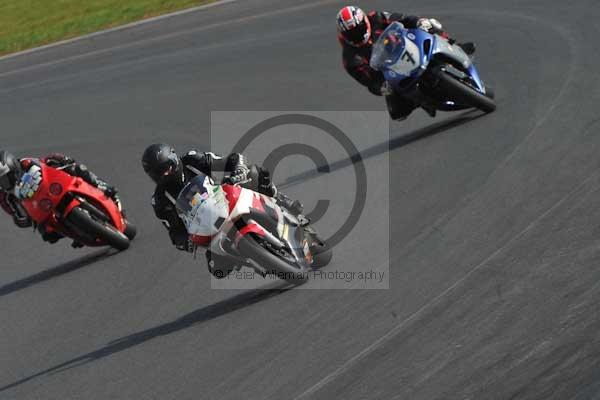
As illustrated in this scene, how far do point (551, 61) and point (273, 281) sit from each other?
5952mm

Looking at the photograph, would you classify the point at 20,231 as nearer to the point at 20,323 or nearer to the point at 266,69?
the point at 20,323

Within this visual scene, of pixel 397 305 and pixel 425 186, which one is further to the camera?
pixel 425 186

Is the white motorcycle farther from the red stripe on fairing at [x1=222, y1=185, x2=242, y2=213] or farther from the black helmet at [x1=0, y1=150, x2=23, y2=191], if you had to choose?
the black helmet at [x1=0, y1=150, x2=23, y2=191]

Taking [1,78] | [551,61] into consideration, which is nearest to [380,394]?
[551,61]

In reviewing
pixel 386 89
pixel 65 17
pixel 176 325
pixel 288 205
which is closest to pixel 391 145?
pixel 386 89

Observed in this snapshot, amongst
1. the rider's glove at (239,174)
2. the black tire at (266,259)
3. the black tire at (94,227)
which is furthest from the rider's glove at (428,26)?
the black tire at (266,259)

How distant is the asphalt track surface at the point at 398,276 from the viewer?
272 inches

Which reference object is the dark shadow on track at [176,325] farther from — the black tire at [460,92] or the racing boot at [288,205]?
the black tire at [460,92]

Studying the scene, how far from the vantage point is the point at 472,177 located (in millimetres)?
10281

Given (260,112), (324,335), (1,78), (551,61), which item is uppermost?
(324,335)

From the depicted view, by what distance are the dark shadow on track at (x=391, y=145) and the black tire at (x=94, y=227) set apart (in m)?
2.16

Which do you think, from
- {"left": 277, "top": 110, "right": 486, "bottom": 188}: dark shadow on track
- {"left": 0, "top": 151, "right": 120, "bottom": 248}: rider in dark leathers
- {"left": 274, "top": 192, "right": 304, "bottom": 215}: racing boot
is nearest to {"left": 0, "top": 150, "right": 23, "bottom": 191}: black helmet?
{"left": 0, "top": 151, "right": 120, "bottom": 248}: rider in dark leathers

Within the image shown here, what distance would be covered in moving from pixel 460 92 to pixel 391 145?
3.77 feet

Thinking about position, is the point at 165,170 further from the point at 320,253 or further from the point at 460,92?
the point at 460,92
